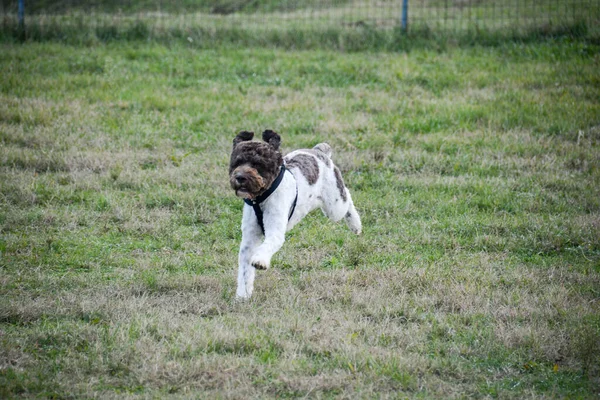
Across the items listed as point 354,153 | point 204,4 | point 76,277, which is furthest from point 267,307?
point 204,4

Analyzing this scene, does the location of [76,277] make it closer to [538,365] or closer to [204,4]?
[538,365]

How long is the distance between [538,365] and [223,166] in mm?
5805

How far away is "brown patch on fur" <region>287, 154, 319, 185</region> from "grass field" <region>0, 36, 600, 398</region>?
95 cm

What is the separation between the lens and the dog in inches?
236

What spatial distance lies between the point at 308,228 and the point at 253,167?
8.71 ft

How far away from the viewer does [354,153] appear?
10.8 meters

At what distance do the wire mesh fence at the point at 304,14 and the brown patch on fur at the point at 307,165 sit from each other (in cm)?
969

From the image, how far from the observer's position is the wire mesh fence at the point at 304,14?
16312 millimetres

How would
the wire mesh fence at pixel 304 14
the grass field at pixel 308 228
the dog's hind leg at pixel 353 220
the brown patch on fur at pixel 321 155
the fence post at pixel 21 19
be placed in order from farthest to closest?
the wire mesh fence at pixel 304 14 → the fence post at pixel 21 19 → the dog's hind leg at pixel 353 220 → the brown patch on fur at pixel 321 155 → the grass field at pixel 308 228

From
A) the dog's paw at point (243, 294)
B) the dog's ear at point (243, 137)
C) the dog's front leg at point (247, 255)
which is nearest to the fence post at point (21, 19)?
the dog's ear at point (243, 137)

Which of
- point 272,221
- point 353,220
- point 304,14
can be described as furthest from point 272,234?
point 304,14

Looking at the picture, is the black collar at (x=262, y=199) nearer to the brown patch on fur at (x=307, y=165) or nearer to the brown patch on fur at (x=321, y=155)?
the brown patch on fur at (x=307, y=165)

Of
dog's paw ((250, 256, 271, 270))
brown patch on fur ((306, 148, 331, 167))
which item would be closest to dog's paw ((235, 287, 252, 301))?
dog's paw ((250, 256, 271, 270))

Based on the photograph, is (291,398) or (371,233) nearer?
(291,398)
